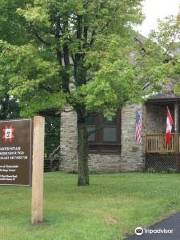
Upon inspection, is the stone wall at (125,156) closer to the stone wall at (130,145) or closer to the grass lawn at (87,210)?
the stone wall at (130,145)

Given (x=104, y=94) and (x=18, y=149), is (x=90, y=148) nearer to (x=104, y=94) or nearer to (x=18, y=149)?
(x=104, y=94)

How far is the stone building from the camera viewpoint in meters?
32.8

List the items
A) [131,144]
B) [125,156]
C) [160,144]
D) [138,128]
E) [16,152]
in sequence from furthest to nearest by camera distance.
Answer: [125,156] → [131,144] → [160,144] → [138,128] → [16,152]

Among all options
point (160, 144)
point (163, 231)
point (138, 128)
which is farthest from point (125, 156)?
point (163, 231)

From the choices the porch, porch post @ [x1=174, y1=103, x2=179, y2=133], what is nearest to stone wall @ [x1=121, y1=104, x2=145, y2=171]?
the porch

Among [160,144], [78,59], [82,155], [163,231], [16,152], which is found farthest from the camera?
[160,144]

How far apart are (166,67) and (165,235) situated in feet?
26.6

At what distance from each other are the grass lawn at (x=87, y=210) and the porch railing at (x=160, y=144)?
A: 10.6 m

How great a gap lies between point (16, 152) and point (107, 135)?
2005 cm

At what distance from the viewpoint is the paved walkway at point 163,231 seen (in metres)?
11.8

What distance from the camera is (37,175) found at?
13.1 m

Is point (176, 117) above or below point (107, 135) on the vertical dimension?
above

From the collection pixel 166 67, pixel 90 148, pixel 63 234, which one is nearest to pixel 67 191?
pixel 166 67

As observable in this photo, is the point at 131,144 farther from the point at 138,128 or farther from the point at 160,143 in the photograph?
the point at 138,128
